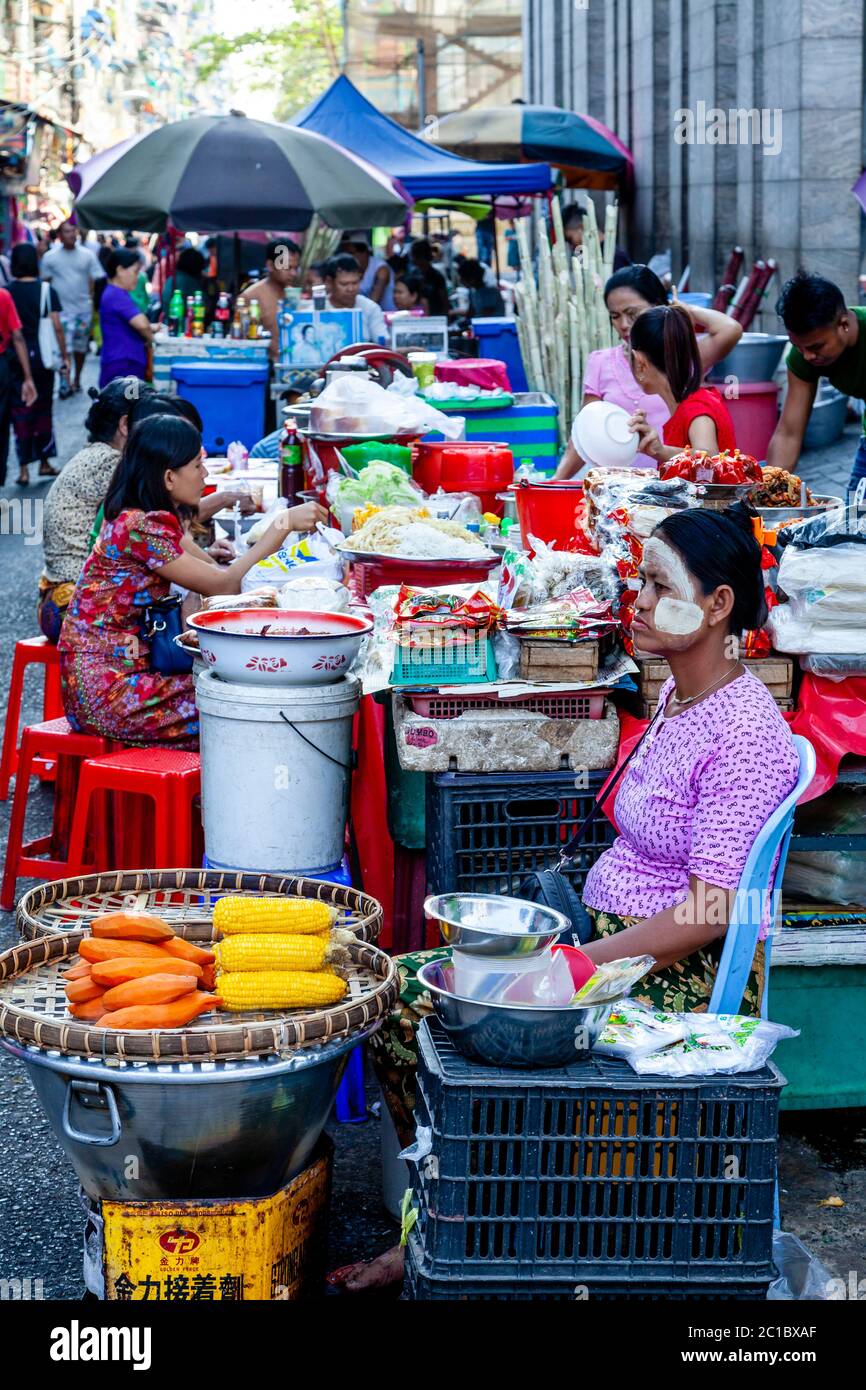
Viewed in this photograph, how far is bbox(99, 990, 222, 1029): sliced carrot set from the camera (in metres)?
2.77

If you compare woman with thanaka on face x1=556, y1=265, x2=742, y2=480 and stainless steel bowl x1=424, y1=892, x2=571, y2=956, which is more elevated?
woman with thanaka on face x1=556, y1=265, x2=742, y2=480

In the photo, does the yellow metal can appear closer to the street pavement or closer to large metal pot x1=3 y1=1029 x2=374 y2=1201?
large metal pot x1=3 y1=1029 x2=374 y2=1201

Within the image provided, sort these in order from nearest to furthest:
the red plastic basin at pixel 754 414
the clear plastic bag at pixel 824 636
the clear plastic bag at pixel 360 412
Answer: the clear plastic bag at pixel 824 636 < the clear plastic bag at pixel 360 412 < the red plastic basin at pixel 754 414

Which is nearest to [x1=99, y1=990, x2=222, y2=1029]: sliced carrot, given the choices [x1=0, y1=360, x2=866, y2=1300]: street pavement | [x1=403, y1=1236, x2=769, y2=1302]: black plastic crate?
[x1=403, y1=1236, x2=769, y2=1302]: black plastic crate

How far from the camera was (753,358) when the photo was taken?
11789 millimetres

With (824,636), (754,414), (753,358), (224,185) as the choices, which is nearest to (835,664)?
(824,636)

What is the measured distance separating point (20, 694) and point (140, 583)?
4.63 feet

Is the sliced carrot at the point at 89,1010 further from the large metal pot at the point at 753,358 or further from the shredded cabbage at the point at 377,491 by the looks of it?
the large metal pot at the point at 753,358

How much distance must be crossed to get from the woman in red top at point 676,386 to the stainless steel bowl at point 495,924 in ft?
8.82

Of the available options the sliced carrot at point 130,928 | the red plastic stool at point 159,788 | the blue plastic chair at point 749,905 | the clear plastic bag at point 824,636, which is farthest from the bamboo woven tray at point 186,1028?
the red plastic stool at point 159,788

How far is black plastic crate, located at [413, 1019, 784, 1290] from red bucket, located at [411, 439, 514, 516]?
364 cm

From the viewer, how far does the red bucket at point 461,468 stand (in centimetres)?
593

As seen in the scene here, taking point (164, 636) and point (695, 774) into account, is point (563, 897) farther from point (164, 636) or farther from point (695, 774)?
point (164, 636)

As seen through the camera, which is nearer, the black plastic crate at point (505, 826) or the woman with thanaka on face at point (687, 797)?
the woman with thanaka on face at point (687, 797)
